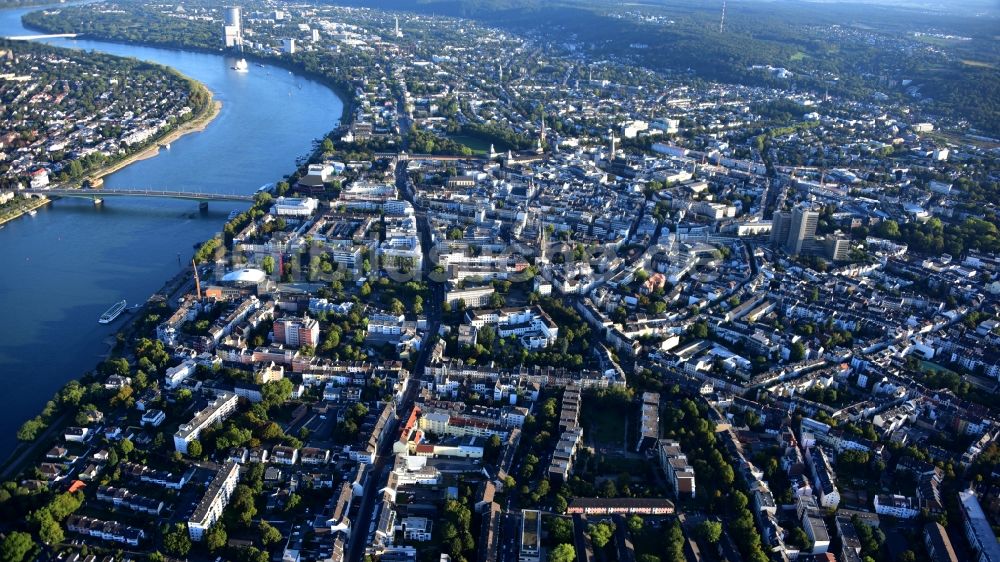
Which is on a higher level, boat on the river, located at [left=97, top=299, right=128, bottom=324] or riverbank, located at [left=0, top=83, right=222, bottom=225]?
riverbank, located at [left=0, top=83, right=222, bottom=225]

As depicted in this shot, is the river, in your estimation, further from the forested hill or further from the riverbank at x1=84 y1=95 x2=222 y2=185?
the forested hill

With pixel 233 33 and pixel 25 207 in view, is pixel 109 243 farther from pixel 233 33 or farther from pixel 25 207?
pixel 233 33

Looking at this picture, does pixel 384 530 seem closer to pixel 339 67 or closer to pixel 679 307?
pixel 679 307

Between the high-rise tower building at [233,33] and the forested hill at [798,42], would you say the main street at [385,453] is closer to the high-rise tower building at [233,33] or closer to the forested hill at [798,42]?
the forested hill at [798,42]

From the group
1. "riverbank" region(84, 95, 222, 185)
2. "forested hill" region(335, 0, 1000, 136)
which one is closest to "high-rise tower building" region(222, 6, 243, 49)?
"riverbank" region(84, 95, 222, 185)

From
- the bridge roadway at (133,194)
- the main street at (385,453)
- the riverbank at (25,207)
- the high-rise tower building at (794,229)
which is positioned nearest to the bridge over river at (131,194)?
the bridge roadway at (133,194)

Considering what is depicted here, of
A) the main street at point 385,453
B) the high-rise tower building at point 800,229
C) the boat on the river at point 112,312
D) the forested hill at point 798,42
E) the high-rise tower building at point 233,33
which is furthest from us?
the high-rise tower building at point 233,33
